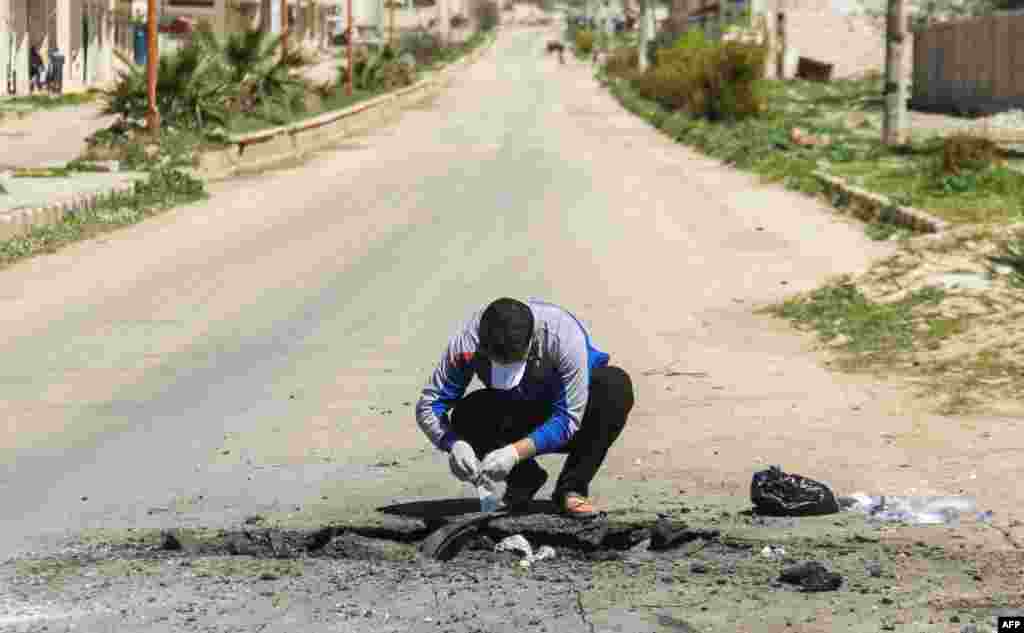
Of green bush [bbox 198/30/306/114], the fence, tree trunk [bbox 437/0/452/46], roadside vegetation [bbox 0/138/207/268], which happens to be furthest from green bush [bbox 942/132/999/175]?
tree trunk [bbox 437/0/452/46]

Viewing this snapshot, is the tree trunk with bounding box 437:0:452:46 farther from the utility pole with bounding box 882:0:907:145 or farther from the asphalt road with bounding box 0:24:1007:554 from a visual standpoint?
the asphalt road with bounding box 0:24:1007:554

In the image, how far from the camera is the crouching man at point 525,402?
6.64m

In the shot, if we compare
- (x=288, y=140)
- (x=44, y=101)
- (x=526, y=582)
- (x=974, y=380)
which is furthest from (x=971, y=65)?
(x=526, y=582)

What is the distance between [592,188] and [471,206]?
3559 mm

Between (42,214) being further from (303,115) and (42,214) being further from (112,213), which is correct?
(303,115)

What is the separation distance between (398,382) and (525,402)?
403 cm

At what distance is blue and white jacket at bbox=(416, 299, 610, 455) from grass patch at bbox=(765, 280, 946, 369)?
487 cm

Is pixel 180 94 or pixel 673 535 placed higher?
pixel 180 94

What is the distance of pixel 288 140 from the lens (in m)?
36.4

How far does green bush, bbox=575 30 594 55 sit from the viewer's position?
5556 inches

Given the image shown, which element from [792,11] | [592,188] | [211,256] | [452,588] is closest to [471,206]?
[592,188]

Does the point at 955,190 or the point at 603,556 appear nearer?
the point at 603,556

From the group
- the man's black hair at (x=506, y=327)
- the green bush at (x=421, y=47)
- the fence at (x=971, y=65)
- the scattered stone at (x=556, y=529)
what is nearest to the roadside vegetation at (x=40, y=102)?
the fence at (x=971, y=65)

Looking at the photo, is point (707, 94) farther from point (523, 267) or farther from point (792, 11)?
point (792, 11)
